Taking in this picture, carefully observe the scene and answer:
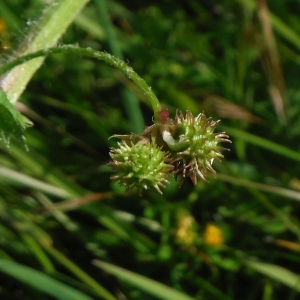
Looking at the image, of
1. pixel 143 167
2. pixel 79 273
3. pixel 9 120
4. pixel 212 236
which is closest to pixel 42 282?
pixel 79 273

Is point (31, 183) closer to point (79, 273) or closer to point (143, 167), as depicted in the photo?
point (79, 273)

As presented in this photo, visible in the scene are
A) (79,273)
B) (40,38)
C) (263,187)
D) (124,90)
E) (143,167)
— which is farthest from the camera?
(124,90)

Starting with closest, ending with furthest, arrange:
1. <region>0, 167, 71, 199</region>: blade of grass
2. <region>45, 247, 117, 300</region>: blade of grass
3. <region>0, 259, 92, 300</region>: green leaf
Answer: <region>0, 259, 92, 300</region>: green leaf < <region>45, 247, 117, 300</region>: blade of grass < <region>0, 167, 71, 199</region>: blade of grass

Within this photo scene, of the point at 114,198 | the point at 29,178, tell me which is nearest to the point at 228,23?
the point at 114,198

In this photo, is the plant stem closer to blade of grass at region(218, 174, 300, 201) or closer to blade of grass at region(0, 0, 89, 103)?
blade of grass at region(0, 0, 89, 103)

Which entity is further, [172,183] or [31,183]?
[172,183]

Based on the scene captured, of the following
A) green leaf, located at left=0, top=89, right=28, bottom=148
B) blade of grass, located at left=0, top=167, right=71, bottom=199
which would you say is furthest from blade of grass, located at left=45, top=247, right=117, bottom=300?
green leaf, located at left=0, top=89, right=28, bottom=148
